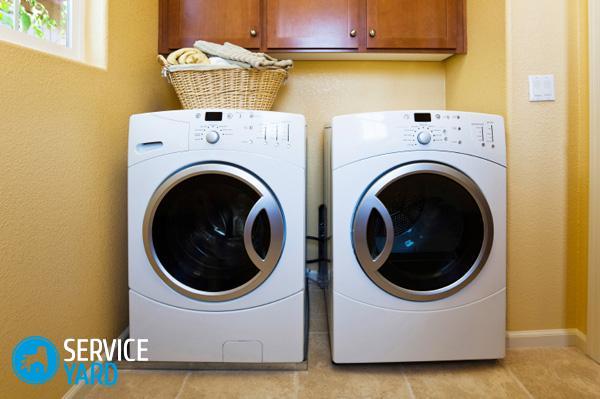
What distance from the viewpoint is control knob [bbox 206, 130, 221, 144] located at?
1.12 metres

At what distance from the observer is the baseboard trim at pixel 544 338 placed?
1.32m

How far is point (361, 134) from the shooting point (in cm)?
114

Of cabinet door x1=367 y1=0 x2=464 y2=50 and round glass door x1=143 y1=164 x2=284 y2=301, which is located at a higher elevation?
cabinet door x1=367 y1=0 x2=464 y2=50

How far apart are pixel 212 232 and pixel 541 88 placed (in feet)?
4.46

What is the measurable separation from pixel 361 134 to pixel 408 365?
2.82 ft

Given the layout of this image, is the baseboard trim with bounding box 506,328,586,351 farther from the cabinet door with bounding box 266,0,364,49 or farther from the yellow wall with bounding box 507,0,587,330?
the cabinet door with bounding box 266,0,364,49

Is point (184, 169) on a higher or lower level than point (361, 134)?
lower

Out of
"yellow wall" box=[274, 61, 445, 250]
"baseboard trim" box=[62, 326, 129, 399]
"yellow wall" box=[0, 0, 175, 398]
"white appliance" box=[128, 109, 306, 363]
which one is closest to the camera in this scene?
"yellow wall" box=[0, 0, 175, 398]

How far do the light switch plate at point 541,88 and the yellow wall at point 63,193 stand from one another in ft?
5.25

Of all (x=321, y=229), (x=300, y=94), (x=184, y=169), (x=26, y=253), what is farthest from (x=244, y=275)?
(x=300, y=94)

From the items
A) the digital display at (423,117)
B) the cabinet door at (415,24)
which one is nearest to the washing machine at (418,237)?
the digital display at (423,117)

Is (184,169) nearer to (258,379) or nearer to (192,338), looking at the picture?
(192,338)

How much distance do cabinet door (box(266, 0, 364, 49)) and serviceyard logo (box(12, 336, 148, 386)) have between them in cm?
143

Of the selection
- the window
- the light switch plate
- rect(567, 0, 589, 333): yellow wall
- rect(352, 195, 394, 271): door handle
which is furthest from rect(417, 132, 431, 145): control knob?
the window
